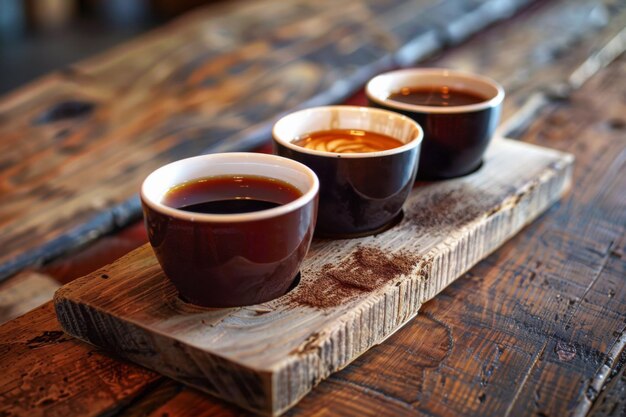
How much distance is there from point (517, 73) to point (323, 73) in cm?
51

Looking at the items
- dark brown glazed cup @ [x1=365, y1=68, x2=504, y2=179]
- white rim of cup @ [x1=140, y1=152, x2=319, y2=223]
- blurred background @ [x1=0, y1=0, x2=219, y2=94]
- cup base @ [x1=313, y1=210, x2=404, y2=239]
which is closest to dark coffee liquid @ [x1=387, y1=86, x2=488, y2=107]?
dark brown glazed cup @ [x1=365, y1=68, x2=504, y2=179]

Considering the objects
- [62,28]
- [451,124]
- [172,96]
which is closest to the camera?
[451,124]

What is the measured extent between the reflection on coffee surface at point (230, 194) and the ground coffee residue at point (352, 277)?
107 millimetres

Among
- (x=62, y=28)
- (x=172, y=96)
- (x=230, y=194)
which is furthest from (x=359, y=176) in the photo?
(x=62, y=28)

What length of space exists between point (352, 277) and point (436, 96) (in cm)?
44

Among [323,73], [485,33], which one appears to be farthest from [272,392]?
[485,33]

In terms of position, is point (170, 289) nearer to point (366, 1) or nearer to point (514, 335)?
point (514, 335)

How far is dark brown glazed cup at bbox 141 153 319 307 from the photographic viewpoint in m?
0.70

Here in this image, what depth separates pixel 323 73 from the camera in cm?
176

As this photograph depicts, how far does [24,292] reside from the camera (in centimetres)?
99

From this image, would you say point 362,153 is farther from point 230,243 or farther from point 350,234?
point 230,243

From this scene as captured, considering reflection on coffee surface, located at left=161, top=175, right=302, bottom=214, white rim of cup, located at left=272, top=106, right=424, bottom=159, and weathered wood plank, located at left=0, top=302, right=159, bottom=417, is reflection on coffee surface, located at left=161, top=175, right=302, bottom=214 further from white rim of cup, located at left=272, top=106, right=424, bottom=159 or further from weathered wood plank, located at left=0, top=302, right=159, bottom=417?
weathered wood plank, located at left=0, top=302, right=159, bottom=417

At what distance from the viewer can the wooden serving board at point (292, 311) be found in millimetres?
695

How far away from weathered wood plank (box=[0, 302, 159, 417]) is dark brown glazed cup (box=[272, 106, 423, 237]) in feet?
0.99
